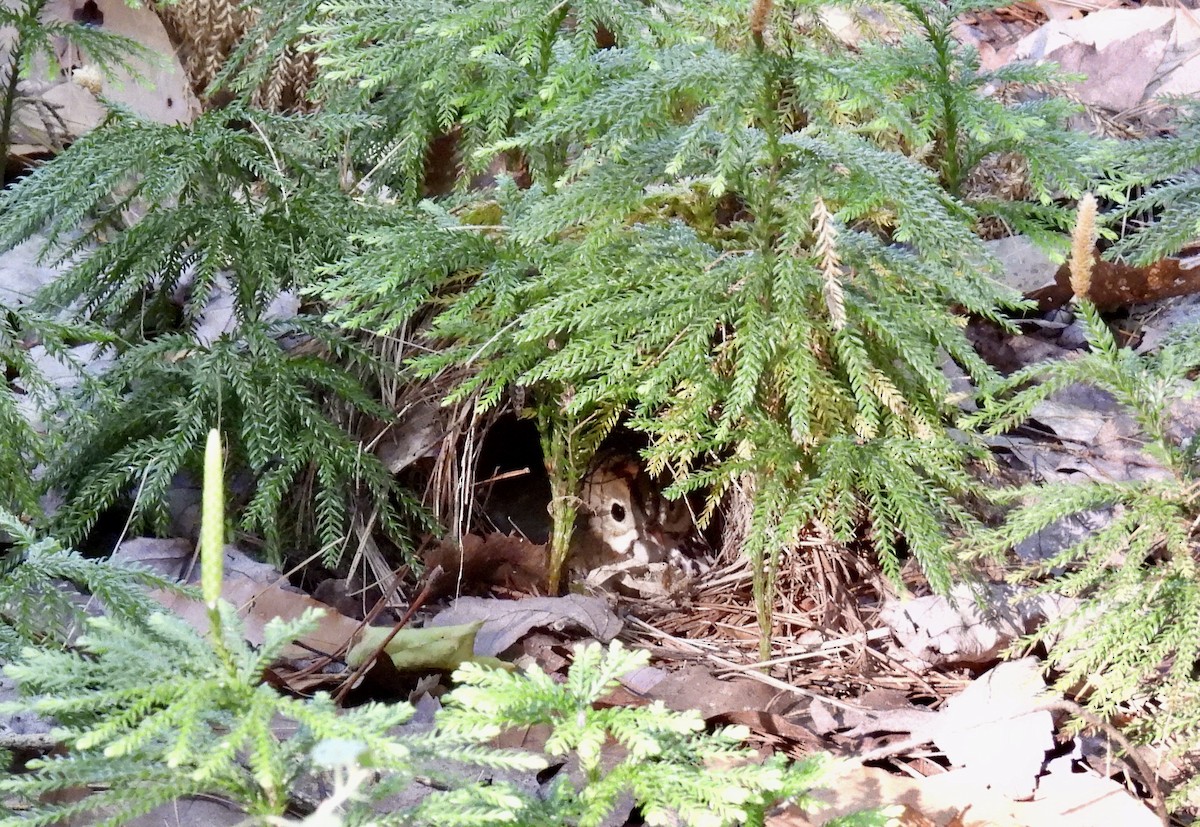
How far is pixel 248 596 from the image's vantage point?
2207 millimetres

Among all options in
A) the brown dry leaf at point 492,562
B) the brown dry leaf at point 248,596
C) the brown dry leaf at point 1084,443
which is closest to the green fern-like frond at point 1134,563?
the brown dry leaf at point 1084,443

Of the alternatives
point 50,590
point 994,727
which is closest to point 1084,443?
point 994,727

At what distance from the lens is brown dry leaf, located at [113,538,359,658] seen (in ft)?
7.00

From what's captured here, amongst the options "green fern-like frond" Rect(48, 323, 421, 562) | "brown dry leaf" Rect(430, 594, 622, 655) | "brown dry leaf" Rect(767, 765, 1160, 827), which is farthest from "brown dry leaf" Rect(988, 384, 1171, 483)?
"green fern-like frond" Rect(48, 323, 421, 562)

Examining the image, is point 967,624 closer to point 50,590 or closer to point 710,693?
point 710,693

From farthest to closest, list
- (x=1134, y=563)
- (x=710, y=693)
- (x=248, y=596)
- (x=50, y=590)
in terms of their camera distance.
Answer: (x=248, y=596) → (x=710, y=693) → (x=1134, y=563) → (x=50, y=590)

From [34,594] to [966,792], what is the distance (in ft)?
5.77

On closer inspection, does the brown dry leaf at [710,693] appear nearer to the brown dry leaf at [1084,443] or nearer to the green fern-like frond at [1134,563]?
Result: the green fern-like frond at [1134,563]

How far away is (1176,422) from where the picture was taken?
8.39 feet

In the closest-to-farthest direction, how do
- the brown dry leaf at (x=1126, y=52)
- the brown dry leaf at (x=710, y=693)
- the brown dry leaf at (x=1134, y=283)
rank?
1. the brown dry leaf at (x=710, y=693)
2. the brown dry leaf at (x=1134, y=283)
3. the brown dry leaf at (x=1126, y=52)

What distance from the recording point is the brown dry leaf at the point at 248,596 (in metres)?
2.13

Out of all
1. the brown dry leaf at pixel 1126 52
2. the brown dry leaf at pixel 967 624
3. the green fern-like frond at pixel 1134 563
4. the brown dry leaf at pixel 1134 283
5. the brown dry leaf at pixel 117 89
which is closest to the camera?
the green fern-like frond at pixel 1134 563

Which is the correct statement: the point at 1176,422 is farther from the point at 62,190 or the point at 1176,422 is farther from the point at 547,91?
the point at 62,190

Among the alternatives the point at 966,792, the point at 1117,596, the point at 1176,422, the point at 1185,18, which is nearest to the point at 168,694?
the point at 966,792
